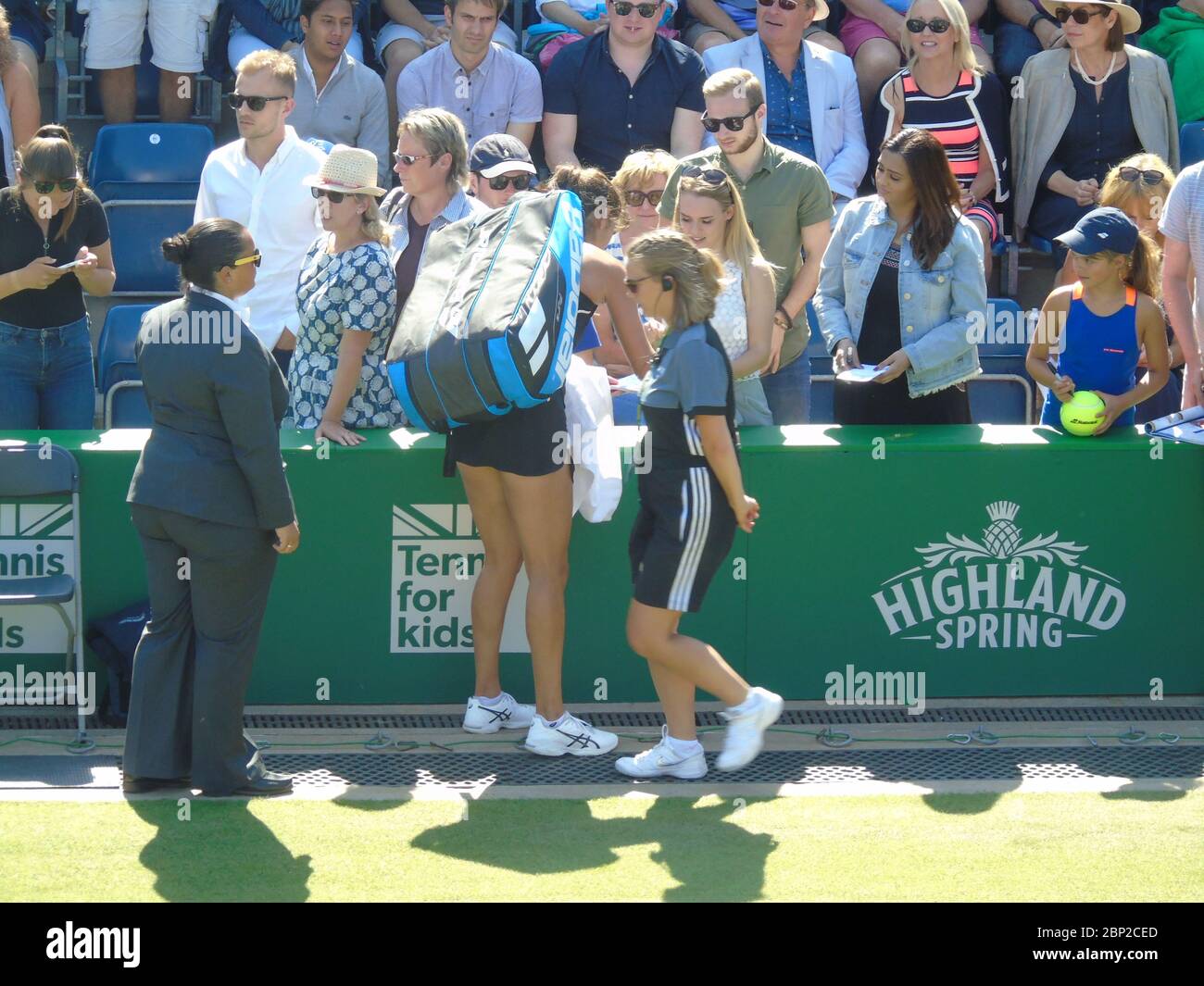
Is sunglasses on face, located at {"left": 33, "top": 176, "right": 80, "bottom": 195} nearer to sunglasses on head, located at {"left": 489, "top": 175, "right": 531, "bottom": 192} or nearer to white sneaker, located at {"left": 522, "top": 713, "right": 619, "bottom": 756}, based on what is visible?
sunglasses on head, located at {"left": 489, "top": 175, "right": 531, "bottom": 192}

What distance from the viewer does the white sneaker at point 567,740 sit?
5719 millimetres

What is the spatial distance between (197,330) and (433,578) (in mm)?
1494

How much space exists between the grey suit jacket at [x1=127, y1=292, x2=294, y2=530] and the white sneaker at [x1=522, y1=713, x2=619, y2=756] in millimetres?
1248

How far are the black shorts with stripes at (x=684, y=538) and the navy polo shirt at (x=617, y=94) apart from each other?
4.16 meters

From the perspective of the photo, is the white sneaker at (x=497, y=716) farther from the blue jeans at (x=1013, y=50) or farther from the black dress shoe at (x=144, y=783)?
the blue jeans at (x=1013, y=50)

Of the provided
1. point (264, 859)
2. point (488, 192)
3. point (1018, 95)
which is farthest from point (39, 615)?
point (1018, 95)

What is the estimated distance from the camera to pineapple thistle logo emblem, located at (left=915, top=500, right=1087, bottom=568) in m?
6.18

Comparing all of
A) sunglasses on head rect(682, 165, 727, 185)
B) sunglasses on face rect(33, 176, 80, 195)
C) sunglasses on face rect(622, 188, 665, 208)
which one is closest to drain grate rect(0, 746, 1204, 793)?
sunglasses on head rect(682, 165, 727, 185)

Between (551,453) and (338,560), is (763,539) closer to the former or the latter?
(551,453)

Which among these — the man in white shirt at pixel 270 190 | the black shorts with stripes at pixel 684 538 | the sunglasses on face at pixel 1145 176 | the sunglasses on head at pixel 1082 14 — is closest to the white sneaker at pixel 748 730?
the black shorts with stripes at pixel 684 538

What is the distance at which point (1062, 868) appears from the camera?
4.66m

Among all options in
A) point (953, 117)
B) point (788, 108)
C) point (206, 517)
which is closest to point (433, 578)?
point (206, 517)

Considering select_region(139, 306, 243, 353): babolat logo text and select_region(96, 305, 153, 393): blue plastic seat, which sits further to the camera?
select_region(96, 305, 153, 393): blue plastic seat

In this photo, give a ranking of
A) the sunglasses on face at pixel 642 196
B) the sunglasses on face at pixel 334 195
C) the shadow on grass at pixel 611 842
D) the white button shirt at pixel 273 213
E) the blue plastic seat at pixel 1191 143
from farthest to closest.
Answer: the blue plastic seat at pixel 1191 143 < the white button shirt at pixel 273 213 < the sunglasses on face at pixel 642 196 < the sunglasses on face at pixel 334 195 < the shadow on grass at pixel 611 842
